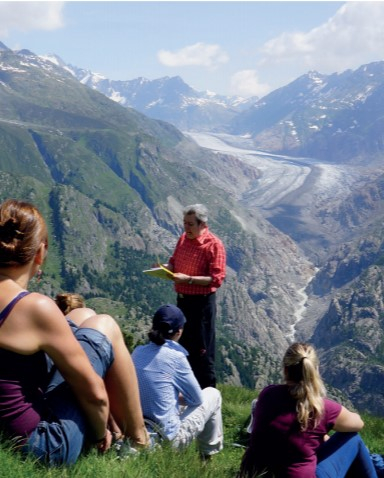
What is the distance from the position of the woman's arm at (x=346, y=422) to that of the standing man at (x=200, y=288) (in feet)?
13.3

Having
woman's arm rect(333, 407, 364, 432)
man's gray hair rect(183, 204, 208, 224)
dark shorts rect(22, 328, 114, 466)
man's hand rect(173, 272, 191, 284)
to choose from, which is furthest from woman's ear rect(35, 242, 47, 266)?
man's gray hair rect(183, 204, 208, 224)

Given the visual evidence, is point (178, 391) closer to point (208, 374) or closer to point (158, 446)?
point (158, 446)

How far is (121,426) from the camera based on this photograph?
17.5 feet

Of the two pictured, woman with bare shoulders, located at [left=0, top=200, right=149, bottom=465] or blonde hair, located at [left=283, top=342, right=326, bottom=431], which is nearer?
woman with bare shoulders, located at [left=0, top=200, right=149, bottom=465]

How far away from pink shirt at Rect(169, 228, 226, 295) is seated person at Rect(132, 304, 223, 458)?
2668mm

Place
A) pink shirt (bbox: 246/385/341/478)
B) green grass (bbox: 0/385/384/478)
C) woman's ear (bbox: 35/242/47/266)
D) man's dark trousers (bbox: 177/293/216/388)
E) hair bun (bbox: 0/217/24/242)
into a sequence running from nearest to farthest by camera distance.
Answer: green grass (bbox: 0/385/384/478) < hair bun (bbox: 0/217/24/242) < woman's ear (bbox: 35/242/47/266) < pink shirt (bbox: 246/385/341/478) < man's dark trousers (bbox: 177/293/216/388)

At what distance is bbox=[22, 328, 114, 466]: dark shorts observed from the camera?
14.5ft

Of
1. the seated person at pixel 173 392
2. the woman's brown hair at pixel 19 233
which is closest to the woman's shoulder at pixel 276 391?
the seated person at pixel 173 392

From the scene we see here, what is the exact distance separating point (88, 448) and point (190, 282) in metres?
5.12

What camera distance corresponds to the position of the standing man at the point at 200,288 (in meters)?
9.80

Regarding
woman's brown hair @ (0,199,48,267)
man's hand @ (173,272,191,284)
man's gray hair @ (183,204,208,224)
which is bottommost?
man's hand @ (173,272,191,284)

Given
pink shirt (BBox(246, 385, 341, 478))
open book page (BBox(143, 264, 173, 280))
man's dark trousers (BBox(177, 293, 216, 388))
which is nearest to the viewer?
pink shirt (BBox(246, 385, 341, 478))

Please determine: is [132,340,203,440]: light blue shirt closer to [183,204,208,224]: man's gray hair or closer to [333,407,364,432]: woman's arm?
[333,407,364,432]: woman's arm

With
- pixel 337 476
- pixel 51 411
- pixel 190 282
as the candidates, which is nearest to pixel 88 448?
pixel 51 411
